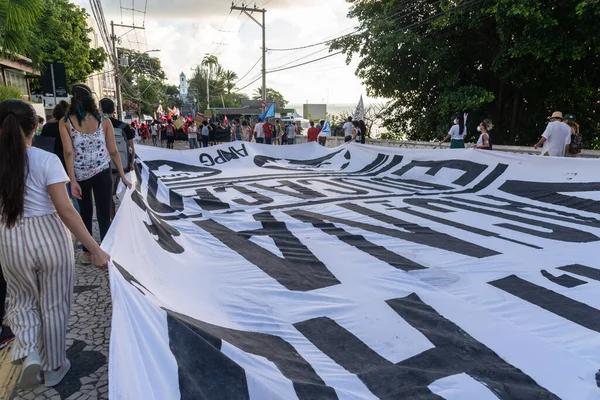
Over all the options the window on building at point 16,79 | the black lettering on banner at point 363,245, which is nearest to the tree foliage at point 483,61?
the black lettering on banner at point 363,245

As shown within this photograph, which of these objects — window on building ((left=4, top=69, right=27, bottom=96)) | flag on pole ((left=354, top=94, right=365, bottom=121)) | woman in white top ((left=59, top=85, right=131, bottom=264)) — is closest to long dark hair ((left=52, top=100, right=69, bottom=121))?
woman in white top ((left=59, top=85, right=131, bottom=264))

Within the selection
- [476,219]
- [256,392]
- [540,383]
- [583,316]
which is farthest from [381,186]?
[256,392]

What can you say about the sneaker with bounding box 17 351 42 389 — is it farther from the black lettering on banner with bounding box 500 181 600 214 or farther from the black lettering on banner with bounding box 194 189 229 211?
the black lettering on banner with bounding box 500 181 600 214

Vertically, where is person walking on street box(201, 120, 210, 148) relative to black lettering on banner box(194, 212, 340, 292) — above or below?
above

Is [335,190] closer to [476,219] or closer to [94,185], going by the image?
[476,219]

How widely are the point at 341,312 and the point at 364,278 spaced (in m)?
0.62

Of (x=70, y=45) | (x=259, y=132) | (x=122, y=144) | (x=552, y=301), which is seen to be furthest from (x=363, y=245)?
(x=70, y=45)

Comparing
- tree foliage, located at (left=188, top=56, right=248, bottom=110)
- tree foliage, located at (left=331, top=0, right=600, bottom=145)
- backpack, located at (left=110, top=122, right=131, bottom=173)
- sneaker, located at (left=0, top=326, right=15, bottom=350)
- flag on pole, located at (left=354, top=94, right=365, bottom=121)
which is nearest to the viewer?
sneaker, located at (left=0, top=326, right=15, bottom=350)

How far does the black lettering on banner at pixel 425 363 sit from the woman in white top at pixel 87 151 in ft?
8.49

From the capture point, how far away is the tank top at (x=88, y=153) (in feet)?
12.7

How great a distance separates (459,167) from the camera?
7895 mm

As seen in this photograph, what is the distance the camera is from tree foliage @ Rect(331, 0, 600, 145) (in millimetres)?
11539

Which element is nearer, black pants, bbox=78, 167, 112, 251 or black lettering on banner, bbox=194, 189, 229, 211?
black pants, bbox=78, 167, 112, 251

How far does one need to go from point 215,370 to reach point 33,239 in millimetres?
1282
